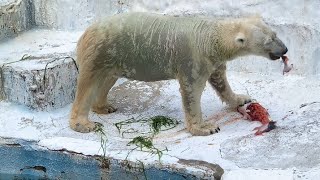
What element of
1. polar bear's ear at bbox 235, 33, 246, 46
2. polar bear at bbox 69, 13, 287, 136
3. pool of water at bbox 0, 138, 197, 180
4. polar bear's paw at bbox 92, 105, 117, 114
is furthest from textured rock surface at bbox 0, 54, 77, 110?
polar bear's ear at bbox 235, 33, 246, 46

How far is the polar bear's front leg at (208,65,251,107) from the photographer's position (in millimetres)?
4969

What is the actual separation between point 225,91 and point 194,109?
45 cm

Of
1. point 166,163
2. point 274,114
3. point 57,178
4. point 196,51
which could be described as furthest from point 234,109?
point 57,178

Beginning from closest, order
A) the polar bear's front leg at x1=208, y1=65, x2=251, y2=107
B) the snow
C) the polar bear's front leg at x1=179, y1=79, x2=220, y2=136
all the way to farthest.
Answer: the snow
the polar bear's front leg at x1=179, y1=79, x2=220, y2=136
the polar bear's front leg at x1=208, y1=65, x2=251, y2=107

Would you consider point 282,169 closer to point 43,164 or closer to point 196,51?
point 196,51

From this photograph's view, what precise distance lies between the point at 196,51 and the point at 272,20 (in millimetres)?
1280

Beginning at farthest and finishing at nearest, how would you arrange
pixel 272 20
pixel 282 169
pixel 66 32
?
pixel 66 32 → pixel 272 20 → pixel 282 169

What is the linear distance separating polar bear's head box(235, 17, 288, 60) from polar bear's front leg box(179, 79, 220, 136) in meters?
0.38

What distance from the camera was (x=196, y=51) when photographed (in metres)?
4.58

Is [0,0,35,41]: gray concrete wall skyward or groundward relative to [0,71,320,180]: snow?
skyward

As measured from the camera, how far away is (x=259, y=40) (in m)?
4.45

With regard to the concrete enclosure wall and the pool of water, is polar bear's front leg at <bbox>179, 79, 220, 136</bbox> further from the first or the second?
the concrete enclosure wall

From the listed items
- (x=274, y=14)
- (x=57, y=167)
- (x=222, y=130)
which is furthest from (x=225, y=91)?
(x=57, y=167)

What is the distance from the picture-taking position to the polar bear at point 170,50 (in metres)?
4.51
